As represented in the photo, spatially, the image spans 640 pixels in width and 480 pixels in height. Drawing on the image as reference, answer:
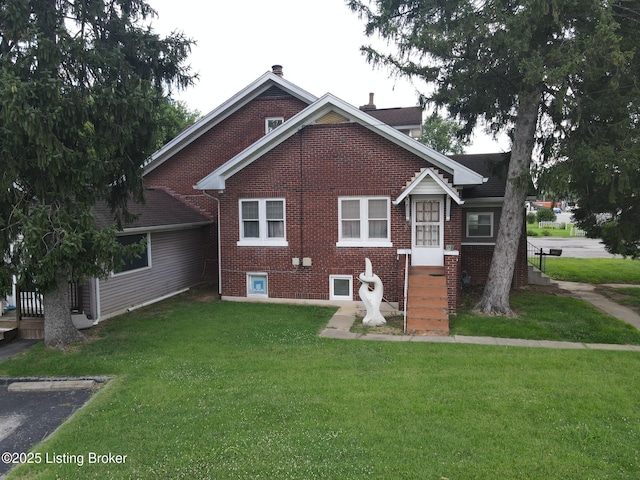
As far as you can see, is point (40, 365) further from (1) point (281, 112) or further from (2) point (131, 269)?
(1) point (281, 112)

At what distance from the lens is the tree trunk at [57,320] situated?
31.0ft

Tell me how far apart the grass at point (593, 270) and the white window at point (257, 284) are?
12879 millimetres

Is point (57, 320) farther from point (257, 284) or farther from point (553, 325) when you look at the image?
point (553, 325)

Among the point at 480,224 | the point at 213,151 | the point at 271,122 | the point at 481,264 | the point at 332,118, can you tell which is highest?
the point at 271,122

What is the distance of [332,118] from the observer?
43.5ft

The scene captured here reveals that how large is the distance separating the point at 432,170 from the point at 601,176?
12.7 ft

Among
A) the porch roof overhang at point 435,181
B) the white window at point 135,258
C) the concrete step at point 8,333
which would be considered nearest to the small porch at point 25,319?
the concrete step at point 8,333

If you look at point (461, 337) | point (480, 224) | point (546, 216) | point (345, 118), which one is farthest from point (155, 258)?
point (546, 216)

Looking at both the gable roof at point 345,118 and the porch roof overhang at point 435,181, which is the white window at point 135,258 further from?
the porch roof overhang at point 435,181

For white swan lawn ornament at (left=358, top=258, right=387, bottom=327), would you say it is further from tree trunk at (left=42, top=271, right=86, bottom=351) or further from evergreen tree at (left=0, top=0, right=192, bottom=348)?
tree trunk at (left=42, top=271, right=86, bottom=351)

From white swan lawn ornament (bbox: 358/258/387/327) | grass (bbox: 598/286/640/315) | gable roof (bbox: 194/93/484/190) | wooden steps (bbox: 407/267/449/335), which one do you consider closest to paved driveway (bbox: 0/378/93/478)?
white swan lawn ornament (bbox: 358/258/387/327)

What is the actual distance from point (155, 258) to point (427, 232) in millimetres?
8521

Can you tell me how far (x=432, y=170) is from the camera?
1193cm

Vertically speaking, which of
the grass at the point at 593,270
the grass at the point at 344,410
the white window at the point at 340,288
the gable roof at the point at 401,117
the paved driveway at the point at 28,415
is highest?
the gable roof at the point at 401,117
